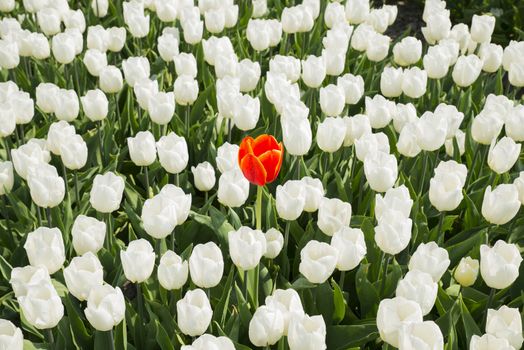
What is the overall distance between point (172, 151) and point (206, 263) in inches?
28.9

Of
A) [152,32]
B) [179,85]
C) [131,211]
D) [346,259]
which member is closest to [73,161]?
[131,211]

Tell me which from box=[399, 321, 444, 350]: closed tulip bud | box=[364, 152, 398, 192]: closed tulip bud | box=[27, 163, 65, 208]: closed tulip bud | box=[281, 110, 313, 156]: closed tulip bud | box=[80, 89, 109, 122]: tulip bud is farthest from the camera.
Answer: box=[80, 89, 109, 122]: tulip bud

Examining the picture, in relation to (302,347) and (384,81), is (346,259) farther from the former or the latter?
(384,81)

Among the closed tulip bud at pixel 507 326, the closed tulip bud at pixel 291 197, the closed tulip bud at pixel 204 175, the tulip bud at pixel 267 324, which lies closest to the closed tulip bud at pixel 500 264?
the closed tulip bud at pixel 507 326

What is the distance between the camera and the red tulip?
226 centimetres

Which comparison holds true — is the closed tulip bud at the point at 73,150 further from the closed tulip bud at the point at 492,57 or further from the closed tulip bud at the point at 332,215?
the closed tulip bud at the point at 492,57

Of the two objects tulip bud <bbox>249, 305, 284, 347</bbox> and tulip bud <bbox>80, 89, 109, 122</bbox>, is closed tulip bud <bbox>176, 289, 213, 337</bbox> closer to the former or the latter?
tulip bud <bbox>249, 305, 284, 347</bbox>

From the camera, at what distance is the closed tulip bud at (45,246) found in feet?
7.13

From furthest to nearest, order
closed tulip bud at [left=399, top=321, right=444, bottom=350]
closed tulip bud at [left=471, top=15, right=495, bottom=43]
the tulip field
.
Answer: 1. closed tulip bud at [left=471, top=15, right=495, bottom=43]
2. the tulip field
3. closed tulip bud at [left=399, top=321, right=444, bottom=350]

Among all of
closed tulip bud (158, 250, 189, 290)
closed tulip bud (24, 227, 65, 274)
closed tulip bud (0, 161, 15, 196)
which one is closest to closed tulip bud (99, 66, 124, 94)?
closed tulip bud (0, 161, 15, 196)

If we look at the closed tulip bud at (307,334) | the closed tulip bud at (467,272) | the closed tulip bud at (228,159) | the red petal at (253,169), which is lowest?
the closed tulip bud at (467,272)

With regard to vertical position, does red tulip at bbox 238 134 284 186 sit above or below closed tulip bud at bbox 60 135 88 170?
above

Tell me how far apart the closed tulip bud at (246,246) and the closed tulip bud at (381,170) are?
601 millimetres

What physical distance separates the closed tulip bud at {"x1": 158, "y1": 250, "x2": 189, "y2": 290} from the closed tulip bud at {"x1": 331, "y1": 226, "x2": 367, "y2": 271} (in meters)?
0.48
